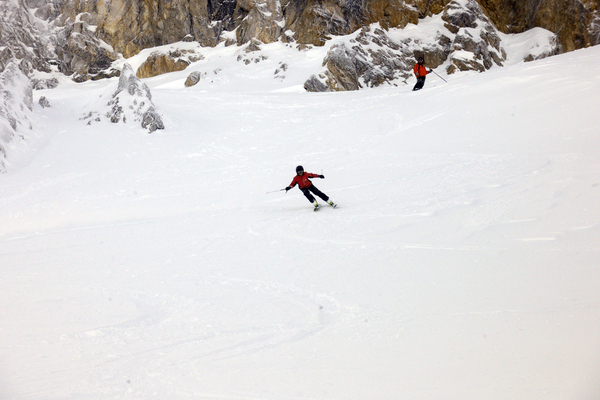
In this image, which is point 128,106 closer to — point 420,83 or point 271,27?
point 420,83

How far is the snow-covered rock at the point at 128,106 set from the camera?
52.4 feet

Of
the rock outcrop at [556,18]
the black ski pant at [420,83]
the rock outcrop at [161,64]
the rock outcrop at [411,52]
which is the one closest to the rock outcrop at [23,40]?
the rock outcrop at [161,64]

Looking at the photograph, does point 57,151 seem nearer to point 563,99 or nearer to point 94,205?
point 94,205

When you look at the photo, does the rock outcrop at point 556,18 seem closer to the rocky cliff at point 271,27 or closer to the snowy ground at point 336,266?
the rocky cliff at point 271,27

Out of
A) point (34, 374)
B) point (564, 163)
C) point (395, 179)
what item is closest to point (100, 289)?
point (34, 374)

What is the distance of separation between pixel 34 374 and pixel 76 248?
3.91 metres

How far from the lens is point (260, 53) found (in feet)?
116

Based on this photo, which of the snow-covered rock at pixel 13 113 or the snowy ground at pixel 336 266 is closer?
the snowy ground at pixel 336 266

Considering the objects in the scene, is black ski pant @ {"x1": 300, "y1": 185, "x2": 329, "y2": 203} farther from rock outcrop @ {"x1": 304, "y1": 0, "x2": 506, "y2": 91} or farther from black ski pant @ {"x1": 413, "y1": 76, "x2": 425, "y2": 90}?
rock outcrop @ {"x1": 304, "y1": 0, "x2": 506, "y2": 91}

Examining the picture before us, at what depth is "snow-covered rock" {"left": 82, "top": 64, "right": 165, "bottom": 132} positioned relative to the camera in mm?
15981

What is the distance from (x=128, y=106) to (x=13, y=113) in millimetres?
4068

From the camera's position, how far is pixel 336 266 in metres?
4.93

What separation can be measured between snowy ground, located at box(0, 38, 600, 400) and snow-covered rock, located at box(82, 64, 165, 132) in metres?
4.50

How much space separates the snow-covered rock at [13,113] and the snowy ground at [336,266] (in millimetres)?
1791
